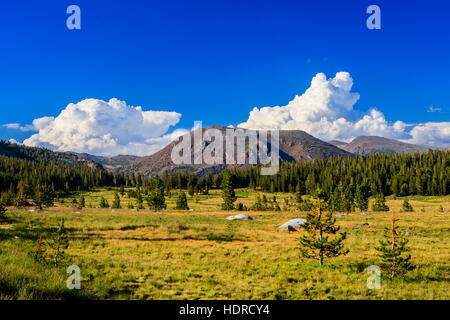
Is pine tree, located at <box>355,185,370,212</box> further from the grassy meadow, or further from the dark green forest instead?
the grassy meadow

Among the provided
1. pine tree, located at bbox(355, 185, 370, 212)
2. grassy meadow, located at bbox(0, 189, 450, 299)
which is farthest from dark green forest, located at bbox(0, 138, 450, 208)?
grassy meadow, located at bbox(0, 189, 450, 299)

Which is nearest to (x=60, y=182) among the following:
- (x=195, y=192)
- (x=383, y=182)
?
(x=195, y=192)

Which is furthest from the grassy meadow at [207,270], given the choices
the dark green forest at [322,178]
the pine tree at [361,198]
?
the dark green forest at [322,178]

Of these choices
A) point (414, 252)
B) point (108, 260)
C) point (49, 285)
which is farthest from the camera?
point (414, 252)

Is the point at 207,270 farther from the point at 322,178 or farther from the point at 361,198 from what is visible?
the point at 322,178

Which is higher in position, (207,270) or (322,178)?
(322,178)

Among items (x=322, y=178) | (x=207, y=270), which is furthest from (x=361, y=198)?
(x=322, y=178)

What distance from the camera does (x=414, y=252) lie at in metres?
22.6

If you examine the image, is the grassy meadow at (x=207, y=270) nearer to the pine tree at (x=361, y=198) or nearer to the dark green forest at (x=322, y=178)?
the pine tree at (x=361, y=198)

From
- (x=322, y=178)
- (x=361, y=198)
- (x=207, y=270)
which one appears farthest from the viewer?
(x=322, y=178)

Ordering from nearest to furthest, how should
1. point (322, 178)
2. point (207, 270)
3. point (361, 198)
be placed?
1. point (207, 270)
2. point (361, 198)
3. point (322, 178)

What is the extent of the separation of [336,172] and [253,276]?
6004 inches
